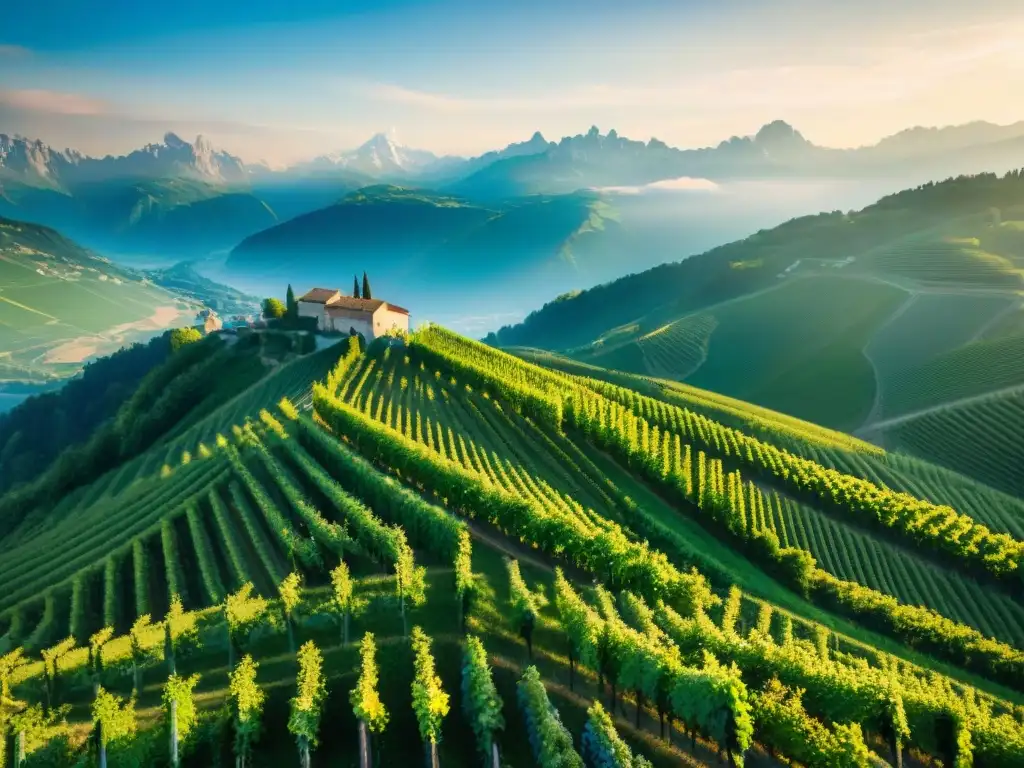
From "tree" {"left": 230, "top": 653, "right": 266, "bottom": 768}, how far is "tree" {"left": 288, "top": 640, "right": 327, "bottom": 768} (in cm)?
167

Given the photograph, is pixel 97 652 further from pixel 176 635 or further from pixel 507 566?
pixel 507 566

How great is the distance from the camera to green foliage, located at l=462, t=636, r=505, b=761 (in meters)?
30.7

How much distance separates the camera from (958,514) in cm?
7144

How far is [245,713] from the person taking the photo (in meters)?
30.0

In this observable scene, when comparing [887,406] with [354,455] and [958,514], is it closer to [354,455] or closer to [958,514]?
[958,514]

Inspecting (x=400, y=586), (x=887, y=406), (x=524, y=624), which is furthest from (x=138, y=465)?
(x=887, y=406)

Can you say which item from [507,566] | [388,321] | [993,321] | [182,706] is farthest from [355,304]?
[993,321]

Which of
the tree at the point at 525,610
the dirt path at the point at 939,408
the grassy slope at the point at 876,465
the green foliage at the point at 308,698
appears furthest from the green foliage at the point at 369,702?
the dirt path at the point at 939,408

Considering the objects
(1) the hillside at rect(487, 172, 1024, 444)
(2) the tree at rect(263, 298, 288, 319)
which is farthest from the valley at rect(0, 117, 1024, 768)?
(1) the hillside at rect(487, 172, 1024, 444)

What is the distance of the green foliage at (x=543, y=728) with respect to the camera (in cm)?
2884

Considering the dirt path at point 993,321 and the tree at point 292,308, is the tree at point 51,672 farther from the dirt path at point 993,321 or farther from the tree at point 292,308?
the dirt path at point 993,321

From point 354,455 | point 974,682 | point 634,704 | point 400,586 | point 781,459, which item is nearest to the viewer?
point 634,704

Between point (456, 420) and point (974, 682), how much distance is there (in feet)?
182

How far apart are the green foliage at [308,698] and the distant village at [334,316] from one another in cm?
7881
